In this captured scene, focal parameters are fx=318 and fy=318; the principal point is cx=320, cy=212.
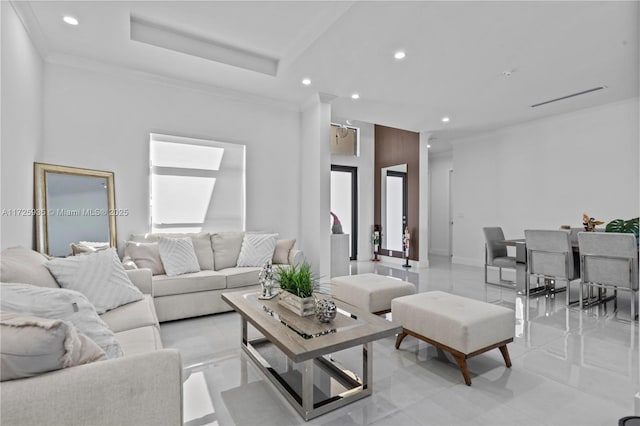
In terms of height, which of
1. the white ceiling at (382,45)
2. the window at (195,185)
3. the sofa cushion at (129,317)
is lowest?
the sofa cushion at (129,317)

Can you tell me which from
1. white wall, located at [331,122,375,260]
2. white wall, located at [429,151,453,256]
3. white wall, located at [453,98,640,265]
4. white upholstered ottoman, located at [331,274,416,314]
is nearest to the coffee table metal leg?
white upholstered ottoman, located at [331,274,416,314]

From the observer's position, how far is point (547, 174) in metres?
5.73

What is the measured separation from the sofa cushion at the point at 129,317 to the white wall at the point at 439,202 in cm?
767

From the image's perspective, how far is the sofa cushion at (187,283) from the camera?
3242mm

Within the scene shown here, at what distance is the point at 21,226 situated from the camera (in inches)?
111

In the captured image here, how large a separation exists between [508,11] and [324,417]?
343 cm

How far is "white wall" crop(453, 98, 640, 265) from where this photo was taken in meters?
4.94

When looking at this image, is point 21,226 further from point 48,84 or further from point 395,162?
point 395,162

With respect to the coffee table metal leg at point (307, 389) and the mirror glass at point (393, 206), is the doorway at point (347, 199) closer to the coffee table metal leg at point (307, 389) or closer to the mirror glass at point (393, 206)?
the mirror glass at point (393, 206)

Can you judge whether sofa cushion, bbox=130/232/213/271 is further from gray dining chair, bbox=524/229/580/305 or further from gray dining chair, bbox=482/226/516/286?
gray dining chair, bbox=524/229/580/305

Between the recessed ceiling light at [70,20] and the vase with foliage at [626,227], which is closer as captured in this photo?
the recessed ceiling light at [70,20]

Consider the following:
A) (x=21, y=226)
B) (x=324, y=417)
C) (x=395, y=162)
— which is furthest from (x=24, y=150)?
(x=395, y=162)

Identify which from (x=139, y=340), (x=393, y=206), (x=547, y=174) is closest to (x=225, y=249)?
(x=139, y=340)

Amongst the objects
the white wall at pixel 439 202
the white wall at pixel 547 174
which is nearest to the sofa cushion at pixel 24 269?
the white wall at pixel 547 174
